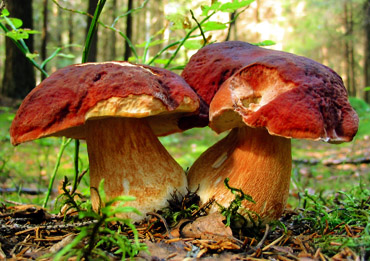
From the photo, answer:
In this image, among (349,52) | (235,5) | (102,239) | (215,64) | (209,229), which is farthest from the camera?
(349,52)

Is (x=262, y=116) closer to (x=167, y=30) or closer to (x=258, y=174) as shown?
(x=258, y=174)

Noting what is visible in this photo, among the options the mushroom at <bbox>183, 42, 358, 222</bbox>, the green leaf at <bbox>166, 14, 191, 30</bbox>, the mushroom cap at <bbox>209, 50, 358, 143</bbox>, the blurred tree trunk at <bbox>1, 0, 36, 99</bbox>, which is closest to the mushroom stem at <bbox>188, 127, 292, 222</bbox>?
the mushroom at <bbox>183, 42, 358, 222</bbox>

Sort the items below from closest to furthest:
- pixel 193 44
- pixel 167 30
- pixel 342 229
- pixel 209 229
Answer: pixel 209 229 < pixel 342 229 < pixel 193 44 < pixel 167 30

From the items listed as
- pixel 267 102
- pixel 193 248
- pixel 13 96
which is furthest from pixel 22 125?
pixel 13 96

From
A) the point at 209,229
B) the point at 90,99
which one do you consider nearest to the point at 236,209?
the point at 209,229

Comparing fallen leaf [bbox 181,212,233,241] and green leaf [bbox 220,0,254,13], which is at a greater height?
green leaf [bbox 220,0,254,13]

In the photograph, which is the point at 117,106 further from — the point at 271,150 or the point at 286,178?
the point at 286,178

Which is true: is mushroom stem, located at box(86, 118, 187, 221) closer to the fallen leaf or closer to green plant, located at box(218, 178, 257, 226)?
the fallen leaf

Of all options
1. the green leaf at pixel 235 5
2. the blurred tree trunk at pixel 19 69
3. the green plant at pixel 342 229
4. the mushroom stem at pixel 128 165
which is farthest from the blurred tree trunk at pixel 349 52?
the mushroom stem at pixel 128 165
